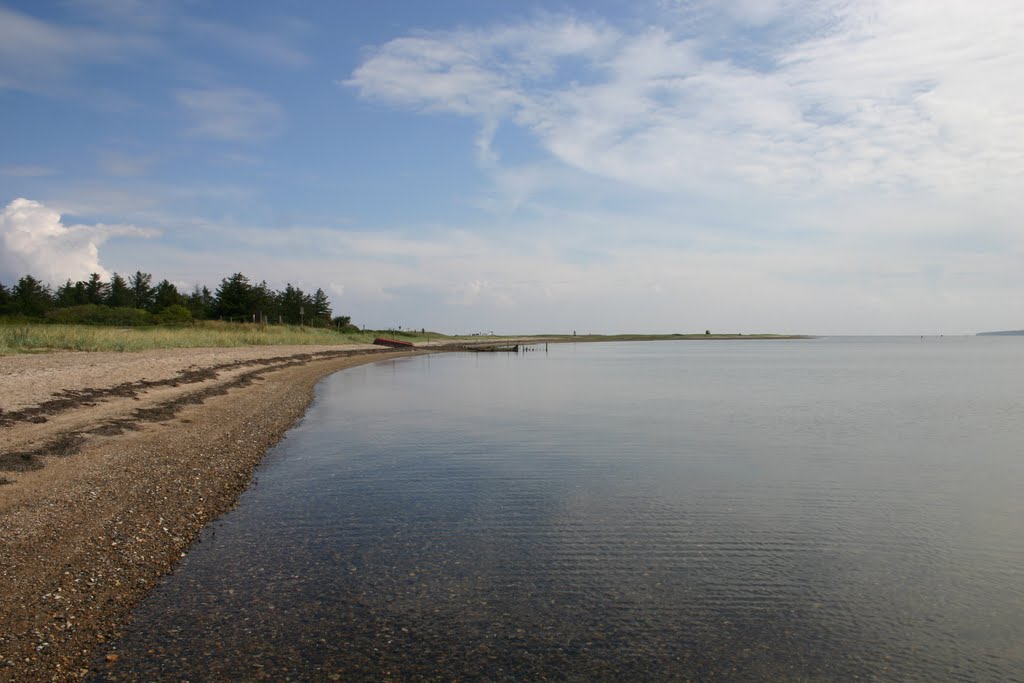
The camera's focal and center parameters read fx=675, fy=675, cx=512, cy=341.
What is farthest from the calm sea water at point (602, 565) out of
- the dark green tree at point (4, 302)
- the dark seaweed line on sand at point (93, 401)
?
the dark green tree at point (4, 302)

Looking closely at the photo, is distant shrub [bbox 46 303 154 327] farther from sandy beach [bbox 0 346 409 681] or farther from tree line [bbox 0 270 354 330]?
sandy beach [bbox 0 346 409 681]

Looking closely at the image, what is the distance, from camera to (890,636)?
737 centimetres

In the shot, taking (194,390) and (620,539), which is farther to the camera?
(194,390)

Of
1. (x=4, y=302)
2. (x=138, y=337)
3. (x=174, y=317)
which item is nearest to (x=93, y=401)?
(x=138, y=337)

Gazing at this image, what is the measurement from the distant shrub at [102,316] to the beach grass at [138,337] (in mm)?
6622

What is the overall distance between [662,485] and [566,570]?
561cm

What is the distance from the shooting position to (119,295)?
98.7 meters

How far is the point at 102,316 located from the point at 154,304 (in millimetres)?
28903

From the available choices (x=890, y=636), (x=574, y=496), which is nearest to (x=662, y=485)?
(x=574, y=496)

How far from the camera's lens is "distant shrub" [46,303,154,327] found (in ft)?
214

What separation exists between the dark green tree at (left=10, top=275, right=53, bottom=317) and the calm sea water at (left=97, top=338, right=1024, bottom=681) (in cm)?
7180

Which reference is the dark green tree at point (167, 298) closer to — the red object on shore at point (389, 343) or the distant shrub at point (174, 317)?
the distant shrub at point (174, 317)

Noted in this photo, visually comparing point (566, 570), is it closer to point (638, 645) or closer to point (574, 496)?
point (638, 645)

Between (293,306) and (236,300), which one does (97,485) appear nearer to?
(236,300)
